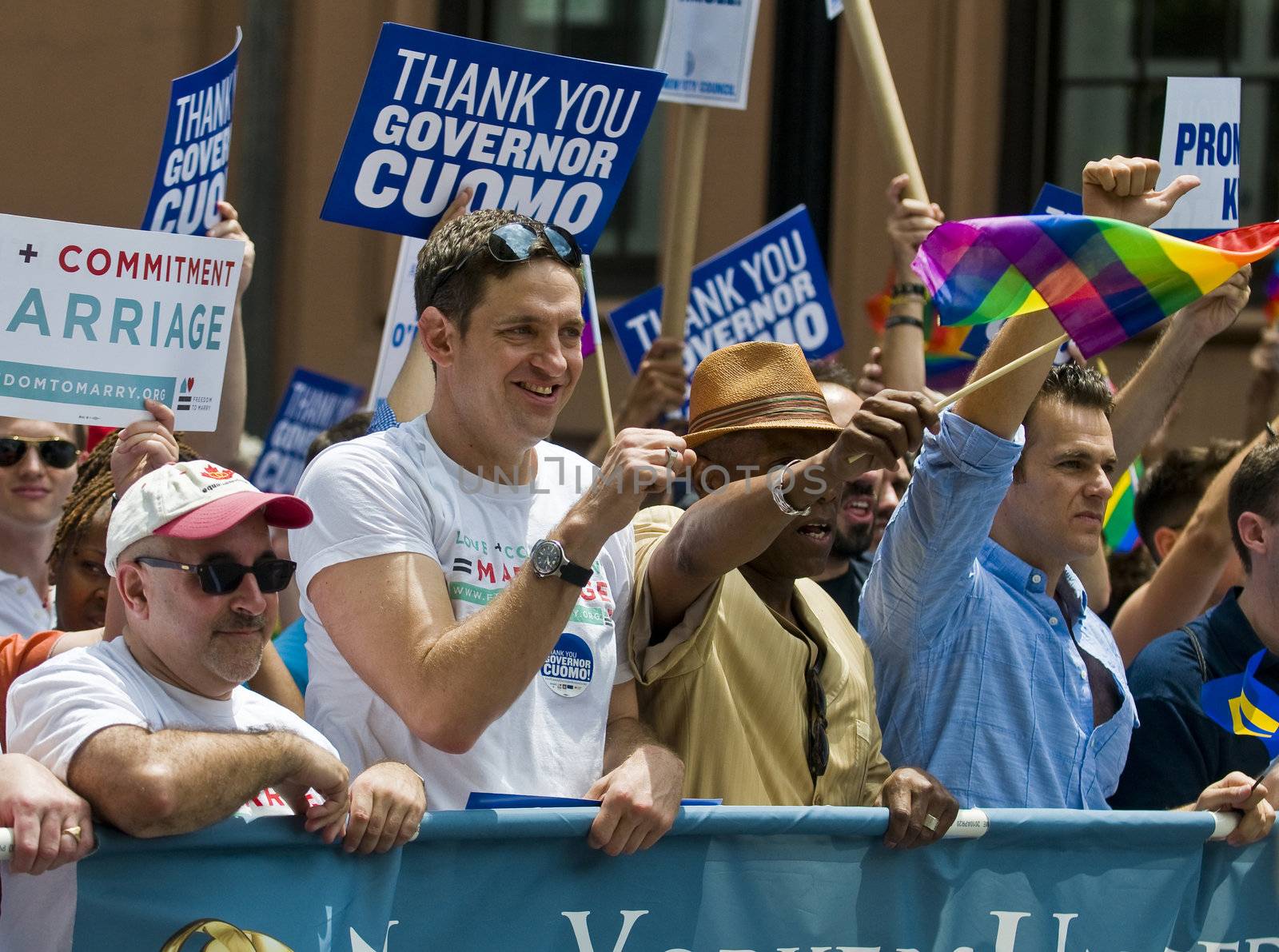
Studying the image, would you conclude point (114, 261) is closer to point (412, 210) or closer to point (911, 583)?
point (412, 210)

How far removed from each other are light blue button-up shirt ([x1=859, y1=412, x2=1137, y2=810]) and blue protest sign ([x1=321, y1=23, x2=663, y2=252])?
1.26 meters

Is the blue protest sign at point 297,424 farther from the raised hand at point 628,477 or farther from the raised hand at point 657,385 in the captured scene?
the raised hand at point 628,477

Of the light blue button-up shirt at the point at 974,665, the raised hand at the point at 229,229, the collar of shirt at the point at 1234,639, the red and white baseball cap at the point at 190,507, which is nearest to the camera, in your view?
the red and white baseball cap at the point at 190,507

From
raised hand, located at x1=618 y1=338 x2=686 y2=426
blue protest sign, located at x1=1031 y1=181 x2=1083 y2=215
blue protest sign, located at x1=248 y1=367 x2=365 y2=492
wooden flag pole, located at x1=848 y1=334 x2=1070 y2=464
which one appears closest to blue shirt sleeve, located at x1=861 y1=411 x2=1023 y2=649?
wooden flag pole, located at x1=848 y1=334 x2=1070 y2=464

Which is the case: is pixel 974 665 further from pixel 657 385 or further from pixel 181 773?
pixel 657 385

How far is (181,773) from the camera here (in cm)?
258

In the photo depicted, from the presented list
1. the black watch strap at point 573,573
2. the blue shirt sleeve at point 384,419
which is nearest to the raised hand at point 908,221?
the blue shirt sleeve at point 384,419

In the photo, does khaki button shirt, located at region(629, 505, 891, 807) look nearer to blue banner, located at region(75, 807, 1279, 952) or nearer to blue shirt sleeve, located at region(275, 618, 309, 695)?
blue banner, located at region(75, 807, 1279, 952)

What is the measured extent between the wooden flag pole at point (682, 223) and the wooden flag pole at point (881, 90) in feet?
1.59

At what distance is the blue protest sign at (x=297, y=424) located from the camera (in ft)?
21.6

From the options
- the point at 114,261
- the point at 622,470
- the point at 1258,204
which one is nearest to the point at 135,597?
the point at 622,470

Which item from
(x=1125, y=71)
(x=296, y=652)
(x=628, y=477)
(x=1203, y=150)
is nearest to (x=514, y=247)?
(x=628, y=477)

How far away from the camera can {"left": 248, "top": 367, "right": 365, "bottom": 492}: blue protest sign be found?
6.58 m

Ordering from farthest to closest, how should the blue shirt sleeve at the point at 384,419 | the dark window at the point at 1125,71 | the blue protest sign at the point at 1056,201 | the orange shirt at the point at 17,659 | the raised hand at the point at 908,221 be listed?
the dark window at the point at 1125,71 < the blue protest sign at the point at 1056,201 < the raised hand at the point at 908,221 < the blue shirt sleeve at the point at 384,419 < the orange shirt at the point at 17,659
